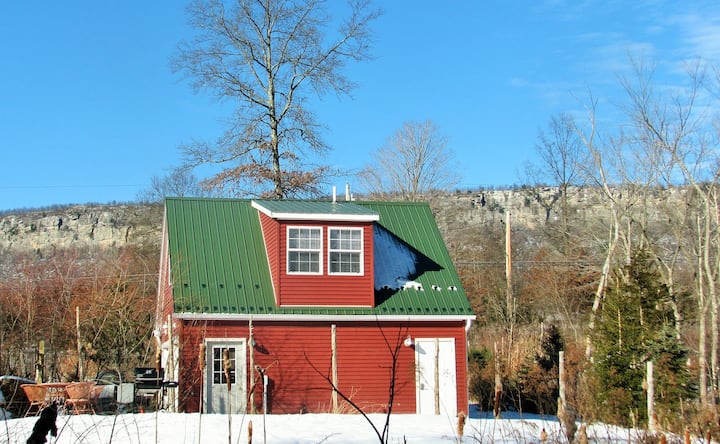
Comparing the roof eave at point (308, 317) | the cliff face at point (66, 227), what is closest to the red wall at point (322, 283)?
the roof eave at point (308, 317)

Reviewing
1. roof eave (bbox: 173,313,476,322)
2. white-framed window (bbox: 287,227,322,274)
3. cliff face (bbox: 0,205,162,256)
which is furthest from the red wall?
cliff face (bbox: 0,205,162,256)

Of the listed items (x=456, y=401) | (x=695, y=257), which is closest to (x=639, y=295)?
(x=456, y=401)

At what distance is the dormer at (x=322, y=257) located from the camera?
18281 millimetres

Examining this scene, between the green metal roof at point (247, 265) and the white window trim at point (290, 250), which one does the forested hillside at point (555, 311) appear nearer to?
the green metal roof at point (247, 265)

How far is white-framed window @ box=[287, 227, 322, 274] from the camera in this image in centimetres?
1844

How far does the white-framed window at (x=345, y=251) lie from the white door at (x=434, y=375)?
88.0 inches

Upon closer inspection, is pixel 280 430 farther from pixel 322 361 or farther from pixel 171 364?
pixel 322 361

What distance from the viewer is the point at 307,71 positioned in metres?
29.8

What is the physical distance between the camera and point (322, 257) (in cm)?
1845

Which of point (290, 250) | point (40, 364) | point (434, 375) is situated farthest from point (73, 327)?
point (434, 375)

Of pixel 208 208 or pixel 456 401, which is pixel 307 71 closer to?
pixel 208 208

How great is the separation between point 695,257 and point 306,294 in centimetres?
1532

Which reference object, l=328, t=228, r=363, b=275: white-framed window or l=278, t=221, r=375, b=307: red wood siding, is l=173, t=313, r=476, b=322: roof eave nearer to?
l=278, t=221, r=375, b=307: red wood siding

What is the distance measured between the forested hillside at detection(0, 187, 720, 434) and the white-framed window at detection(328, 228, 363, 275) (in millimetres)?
3826
